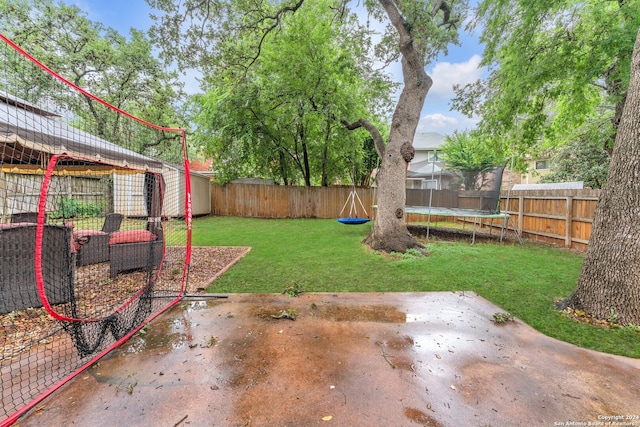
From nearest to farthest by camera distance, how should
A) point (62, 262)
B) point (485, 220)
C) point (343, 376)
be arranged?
Answer: point (343, 376)
point (62, 262)
point (485, 220)

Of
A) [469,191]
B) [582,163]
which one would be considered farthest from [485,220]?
[582,163]

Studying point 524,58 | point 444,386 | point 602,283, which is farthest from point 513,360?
Result: point 524,58

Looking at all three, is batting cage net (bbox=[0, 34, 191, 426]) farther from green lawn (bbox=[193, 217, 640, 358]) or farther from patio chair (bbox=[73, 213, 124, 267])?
green lawn (bbox=[193, 217, 640, 358])

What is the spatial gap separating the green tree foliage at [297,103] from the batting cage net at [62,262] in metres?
4.38

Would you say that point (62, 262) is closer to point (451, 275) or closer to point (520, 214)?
point (451, 275)

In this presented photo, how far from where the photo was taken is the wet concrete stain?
4.83 feet

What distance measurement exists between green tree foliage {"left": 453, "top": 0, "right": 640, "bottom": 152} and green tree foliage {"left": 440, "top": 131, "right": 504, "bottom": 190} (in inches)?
47.0

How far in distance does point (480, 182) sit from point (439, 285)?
15.4 feet

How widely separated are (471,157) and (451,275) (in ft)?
44.5

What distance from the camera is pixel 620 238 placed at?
8.36ft

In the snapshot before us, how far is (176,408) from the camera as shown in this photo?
4.97 feet

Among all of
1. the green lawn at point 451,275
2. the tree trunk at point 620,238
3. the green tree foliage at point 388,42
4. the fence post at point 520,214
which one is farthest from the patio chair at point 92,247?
the fence post at point 520,214

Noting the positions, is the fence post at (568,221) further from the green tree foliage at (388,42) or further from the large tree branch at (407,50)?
the large tree branch at (407,50)

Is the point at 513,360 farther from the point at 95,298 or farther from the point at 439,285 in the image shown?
the point at 95,298
